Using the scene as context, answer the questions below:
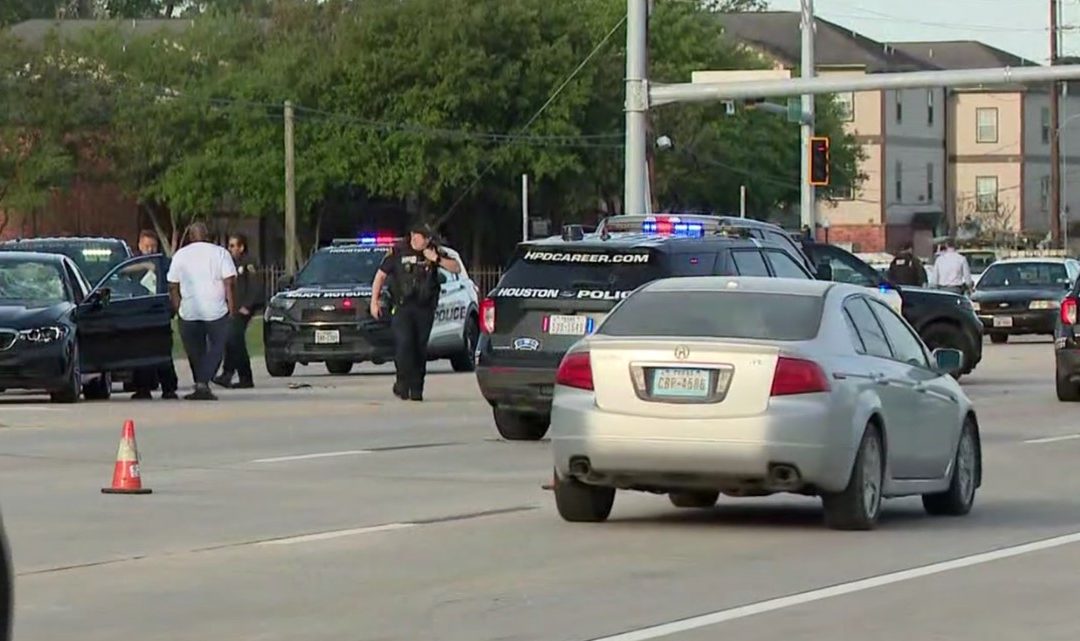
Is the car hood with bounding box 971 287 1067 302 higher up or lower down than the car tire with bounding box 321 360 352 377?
higher up

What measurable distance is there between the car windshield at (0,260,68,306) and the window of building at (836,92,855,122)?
7851cm

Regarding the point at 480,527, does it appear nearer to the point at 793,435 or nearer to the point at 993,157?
the point at 793,435

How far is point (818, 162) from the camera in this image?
45.5 m

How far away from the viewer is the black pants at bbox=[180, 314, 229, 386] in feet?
80.9

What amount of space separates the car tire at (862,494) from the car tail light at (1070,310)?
1231 cm

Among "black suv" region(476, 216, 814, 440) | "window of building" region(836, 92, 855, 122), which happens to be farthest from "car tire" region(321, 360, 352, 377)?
"window of building" region(836, 92, 855, 122)

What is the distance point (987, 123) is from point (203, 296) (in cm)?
9365

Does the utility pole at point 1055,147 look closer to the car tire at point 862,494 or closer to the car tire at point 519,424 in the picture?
the car tire at point 519,424

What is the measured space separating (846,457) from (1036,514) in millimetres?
2144

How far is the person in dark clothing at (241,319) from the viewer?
2745 cm

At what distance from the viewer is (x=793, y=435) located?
13.0 m

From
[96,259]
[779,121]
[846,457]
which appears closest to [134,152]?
[779,121]

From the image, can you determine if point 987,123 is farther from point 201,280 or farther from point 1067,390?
point 201,280

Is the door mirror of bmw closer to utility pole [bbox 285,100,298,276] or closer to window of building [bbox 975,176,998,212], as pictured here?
utility pole [bbox 285,100,298,276]
